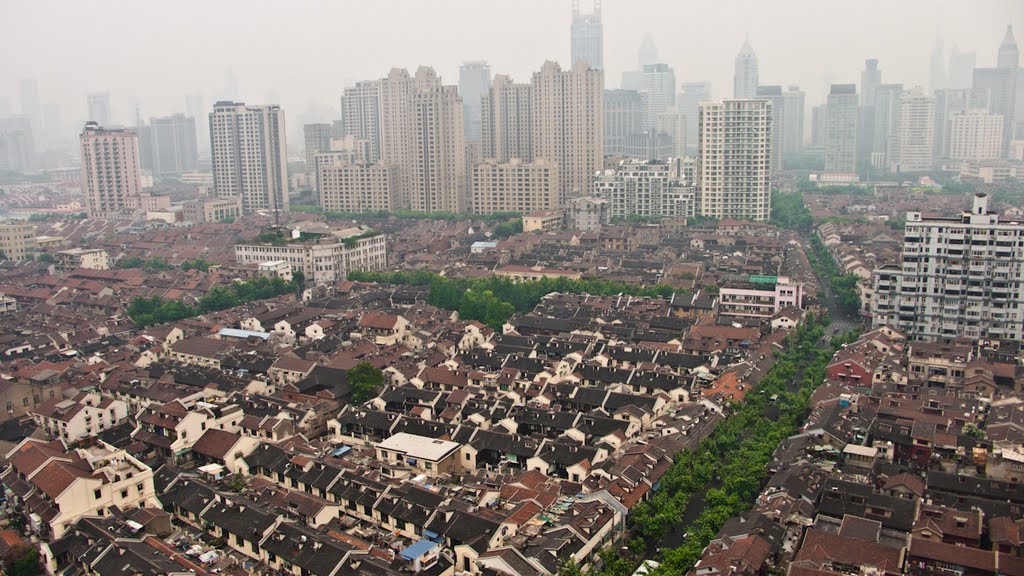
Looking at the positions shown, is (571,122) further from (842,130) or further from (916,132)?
(916,132)

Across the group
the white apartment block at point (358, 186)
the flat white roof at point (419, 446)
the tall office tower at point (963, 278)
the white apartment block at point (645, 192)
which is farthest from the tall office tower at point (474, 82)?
the flat white roof at point (419, 446)

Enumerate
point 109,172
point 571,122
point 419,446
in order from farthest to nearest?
point 109,172
point 571,122
point 419,446

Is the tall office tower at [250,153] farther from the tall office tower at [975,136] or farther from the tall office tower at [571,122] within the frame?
the tall office tower at [975,136]

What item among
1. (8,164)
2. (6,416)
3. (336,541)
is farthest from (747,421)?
(8,164)

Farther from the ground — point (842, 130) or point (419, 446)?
point (842, 130)

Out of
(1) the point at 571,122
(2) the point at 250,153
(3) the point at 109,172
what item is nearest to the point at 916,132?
(1) the point at 571,122
